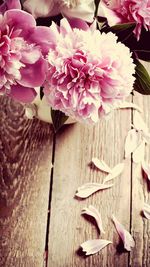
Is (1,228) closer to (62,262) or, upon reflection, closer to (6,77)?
(62,262)

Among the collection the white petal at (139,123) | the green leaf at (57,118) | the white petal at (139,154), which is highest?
the green leaf at (57,118)

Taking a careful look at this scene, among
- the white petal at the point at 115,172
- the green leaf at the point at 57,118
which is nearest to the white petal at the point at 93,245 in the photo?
the white petal at the point at 115,172

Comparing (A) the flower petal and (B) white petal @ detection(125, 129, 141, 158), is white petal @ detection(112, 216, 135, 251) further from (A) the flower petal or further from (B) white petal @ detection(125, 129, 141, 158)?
(A) the flower petal

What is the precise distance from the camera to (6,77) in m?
0.59

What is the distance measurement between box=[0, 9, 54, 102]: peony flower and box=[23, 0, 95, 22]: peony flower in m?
0.03

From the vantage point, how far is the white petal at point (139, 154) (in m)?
0.95

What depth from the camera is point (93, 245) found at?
862 mm

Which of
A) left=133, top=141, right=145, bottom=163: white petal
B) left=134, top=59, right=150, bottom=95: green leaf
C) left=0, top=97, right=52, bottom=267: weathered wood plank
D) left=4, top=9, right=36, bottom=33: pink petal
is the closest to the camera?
left=4, top=9, right=36, bottom=33: pink petal

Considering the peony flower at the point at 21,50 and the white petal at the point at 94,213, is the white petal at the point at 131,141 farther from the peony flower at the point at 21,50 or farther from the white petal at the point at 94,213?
the peony flower at the point at 21,50

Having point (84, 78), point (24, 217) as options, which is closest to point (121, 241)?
point (24, 217)

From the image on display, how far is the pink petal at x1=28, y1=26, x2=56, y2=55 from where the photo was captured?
1.94 ft

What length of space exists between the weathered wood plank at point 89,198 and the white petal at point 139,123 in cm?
1

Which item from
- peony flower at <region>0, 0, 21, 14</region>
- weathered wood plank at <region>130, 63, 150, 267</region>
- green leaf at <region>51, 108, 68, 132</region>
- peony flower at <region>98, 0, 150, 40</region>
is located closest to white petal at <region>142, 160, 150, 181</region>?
weathered wood plank at <region>130, 63, 150, 267</region>

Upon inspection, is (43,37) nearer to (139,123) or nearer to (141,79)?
(141,79)
